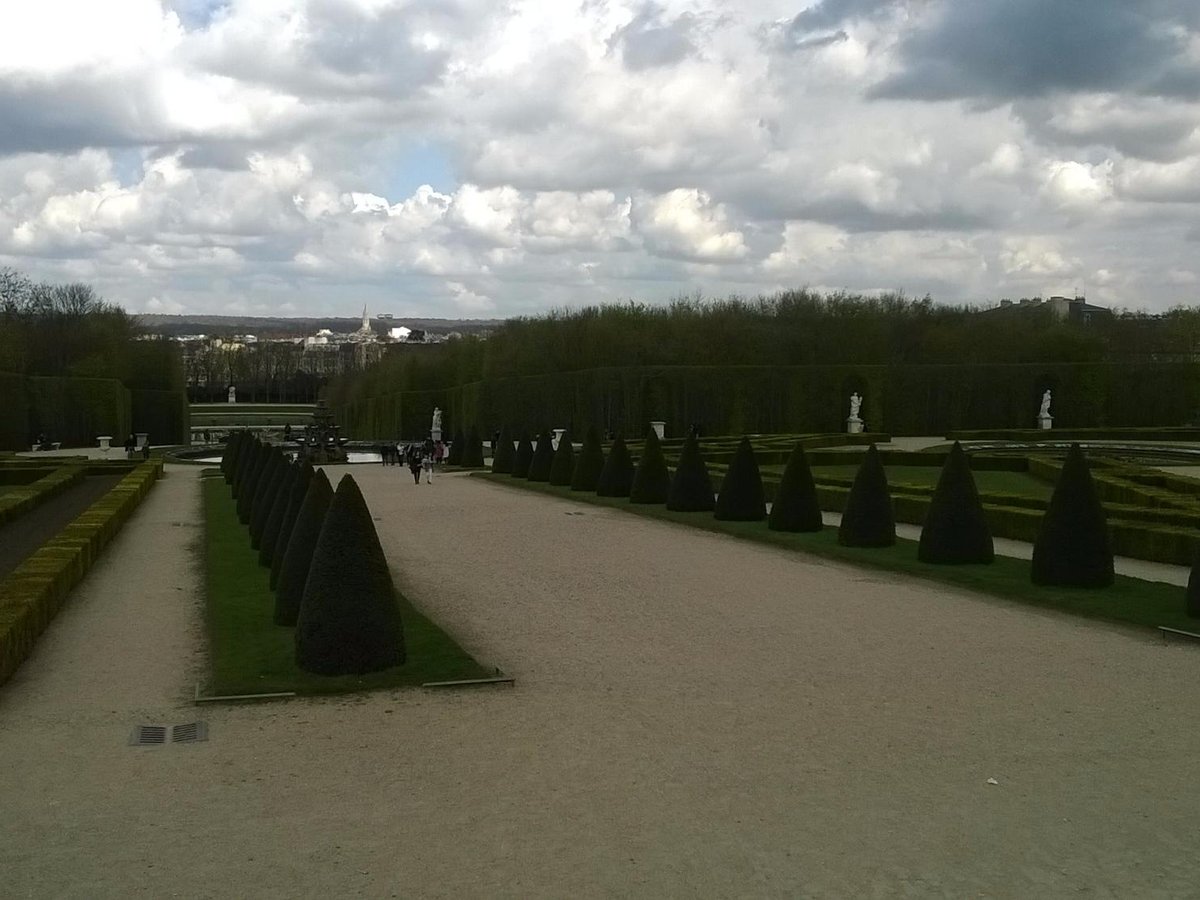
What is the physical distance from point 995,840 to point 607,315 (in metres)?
61.7

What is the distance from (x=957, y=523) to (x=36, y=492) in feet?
59.5

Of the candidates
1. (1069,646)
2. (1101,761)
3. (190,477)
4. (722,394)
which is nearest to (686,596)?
(1069,646)

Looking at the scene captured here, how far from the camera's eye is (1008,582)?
1327 cm

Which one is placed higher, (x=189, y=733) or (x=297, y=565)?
(x=297, y=565)

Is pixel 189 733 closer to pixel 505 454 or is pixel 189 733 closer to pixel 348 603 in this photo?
pixel 348 603

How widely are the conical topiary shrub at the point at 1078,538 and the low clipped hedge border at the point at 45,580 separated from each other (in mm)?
9639

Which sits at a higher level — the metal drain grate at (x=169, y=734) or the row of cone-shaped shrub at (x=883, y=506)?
the row of cone-shaped shrub at (x=883, y=506)

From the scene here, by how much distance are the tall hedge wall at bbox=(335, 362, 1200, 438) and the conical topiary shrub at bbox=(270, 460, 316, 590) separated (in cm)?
3841

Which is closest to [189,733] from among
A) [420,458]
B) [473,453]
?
[420,458]

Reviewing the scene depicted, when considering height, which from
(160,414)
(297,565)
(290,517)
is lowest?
(297,565)

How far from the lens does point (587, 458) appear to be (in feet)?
91.4

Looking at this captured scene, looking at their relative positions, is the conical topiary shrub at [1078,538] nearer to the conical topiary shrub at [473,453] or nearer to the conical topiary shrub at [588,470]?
the conical topiary shrub at [588,470]

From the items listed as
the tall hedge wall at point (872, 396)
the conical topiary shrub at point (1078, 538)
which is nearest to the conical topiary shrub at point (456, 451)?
the tall hedge wall at point (872, 396)

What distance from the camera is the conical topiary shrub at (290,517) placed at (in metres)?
12.9
